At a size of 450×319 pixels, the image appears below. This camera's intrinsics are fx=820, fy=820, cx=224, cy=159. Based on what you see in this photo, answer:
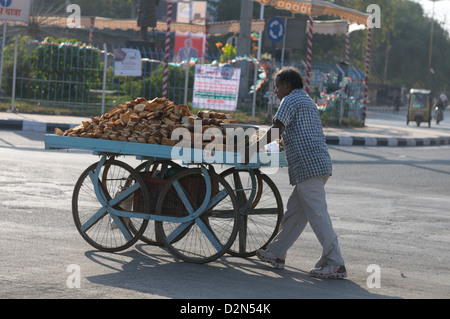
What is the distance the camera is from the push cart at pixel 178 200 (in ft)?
21.7

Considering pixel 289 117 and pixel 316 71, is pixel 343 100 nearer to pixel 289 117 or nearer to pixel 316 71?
→ pixel 316 71

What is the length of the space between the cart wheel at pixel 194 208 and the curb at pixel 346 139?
37.5 feet

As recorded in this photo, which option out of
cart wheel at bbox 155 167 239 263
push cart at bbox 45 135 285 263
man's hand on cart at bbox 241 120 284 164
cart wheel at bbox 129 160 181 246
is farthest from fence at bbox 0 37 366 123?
man's hand on cart at bbox 241 120 284 164

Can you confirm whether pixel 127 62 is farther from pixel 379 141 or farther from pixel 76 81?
pixel 379 141

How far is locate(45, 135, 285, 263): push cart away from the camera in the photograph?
6.62 meters

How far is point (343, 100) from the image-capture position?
25422 millimetres

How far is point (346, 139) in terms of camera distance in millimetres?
20797

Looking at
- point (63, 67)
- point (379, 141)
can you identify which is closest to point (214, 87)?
point (63, 67)

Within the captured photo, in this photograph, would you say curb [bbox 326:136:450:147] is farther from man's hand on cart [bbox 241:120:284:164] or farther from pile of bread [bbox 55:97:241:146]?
man's hand on cart [bbox 241:120:284:164]

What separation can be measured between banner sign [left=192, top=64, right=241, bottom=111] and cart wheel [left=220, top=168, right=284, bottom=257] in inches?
484

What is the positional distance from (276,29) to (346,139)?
3480 mm

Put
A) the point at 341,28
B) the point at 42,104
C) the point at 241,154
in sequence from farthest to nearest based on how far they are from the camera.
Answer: the point at 341,28 → the point at 42,104 → the point at 241,154

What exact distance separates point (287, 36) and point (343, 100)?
4.34 meters
